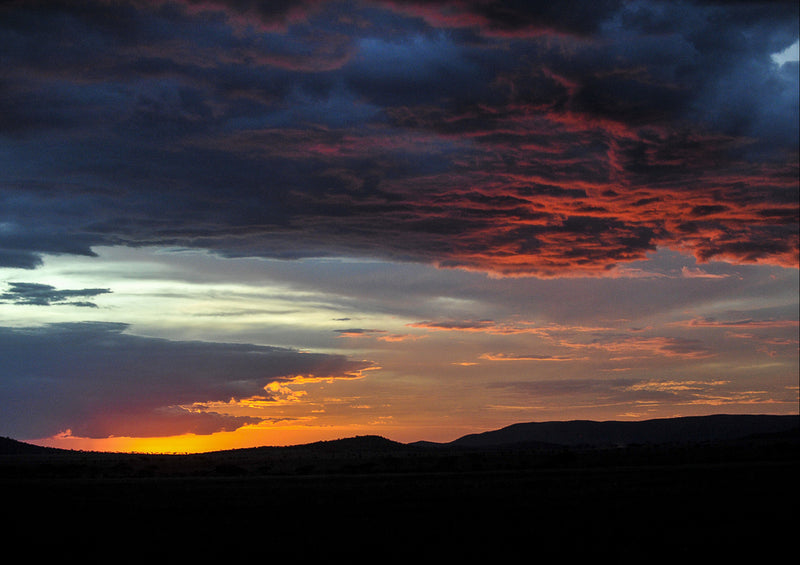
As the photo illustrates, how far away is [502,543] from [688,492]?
1831cm

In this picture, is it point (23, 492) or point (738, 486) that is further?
point (23, 492)

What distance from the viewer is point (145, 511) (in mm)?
38406

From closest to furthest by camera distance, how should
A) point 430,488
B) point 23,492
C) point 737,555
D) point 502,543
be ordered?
point 737,555 → point 502,543 → point 430,488 → point 23,492

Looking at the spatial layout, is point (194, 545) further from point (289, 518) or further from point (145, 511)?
point (145, 511)

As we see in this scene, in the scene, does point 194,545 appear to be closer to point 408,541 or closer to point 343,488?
point 408,541

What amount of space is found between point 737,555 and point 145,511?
26.6 meters

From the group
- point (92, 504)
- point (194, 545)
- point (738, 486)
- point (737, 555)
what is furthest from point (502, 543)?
point (92, 504)

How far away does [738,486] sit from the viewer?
41.7 meters

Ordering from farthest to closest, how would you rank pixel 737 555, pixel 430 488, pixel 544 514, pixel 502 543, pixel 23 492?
1. pixel 23 492
2. pixel 430 488
3. pixel 544 514
4. pixel 502 543
5. pixel 737 555

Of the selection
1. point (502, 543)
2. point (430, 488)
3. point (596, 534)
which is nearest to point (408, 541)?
point (502, 543)

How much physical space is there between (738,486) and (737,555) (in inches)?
855

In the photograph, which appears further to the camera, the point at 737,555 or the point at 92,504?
the point at 92,504

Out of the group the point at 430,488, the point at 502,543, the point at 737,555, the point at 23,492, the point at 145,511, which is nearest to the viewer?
the point at 737,555

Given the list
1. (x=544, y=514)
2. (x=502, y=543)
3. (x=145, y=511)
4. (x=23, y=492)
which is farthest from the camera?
(x=23, y=492)
